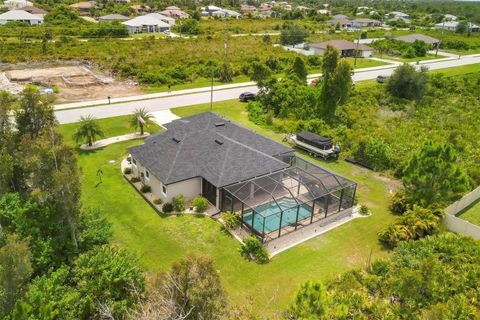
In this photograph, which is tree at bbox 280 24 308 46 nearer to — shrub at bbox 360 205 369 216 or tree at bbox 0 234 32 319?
shrub at bbox 360 205 369 216

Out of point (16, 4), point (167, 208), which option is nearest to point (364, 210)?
point (167, 208)

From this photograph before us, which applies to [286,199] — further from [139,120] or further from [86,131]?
[86,131]

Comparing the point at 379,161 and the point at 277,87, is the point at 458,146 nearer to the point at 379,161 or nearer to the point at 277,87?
the point at 379,161

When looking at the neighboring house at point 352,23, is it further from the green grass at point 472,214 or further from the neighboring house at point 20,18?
the green grass at point 472,214

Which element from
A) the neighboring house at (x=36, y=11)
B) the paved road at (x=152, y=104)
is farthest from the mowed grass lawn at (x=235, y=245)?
the neighboring house at (x=36, y=11)

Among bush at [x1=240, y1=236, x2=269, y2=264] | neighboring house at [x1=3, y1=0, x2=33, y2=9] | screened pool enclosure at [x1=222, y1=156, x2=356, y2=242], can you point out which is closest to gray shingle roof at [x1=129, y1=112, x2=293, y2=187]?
screened pool enclosure at [x1=222, y1=156, x2=356, y2=242]

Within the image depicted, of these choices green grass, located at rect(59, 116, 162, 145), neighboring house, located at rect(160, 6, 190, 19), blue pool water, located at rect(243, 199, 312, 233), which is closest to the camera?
blue pool water, located at rect(243, 199, 312, 233)
